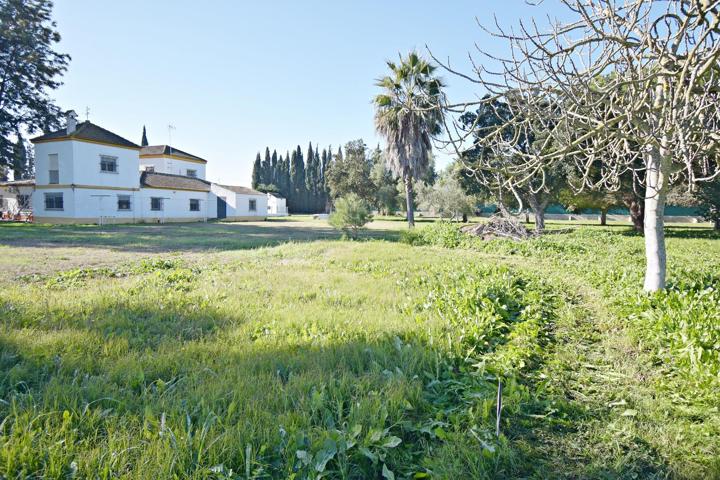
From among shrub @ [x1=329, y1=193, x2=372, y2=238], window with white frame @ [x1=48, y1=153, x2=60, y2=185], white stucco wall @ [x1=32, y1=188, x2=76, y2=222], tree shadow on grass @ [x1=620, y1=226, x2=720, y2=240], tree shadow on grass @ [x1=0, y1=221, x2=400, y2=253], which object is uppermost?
window with white frame @ [x1=48, y1=153, x2=60, y2=185]

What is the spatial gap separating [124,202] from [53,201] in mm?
4309

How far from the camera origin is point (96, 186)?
27.2 m

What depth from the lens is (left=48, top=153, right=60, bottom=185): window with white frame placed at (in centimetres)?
2647

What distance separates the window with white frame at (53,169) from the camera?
26469mm

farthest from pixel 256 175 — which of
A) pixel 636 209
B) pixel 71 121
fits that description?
pixel 636 209

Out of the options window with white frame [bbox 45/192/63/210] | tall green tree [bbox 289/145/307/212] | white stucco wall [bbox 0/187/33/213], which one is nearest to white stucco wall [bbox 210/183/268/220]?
window with white frame [bbox 45/192/63/210]

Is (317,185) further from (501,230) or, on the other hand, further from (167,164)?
(501,230)

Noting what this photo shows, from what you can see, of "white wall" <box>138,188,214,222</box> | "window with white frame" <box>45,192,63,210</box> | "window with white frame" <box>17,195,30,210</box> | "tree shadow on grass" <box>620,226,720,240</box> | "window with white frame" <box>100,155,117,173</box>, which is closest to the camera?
"tree shadow on grass" <box>620,226,720,240</box>

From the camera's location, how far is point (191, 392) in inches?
108

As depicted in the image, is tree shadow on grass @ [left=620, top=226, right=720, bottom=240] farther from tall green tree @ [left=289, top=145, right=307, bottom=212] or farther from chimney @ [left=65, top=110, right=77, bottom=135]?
tall green tree @ [left=289, top=145, right=307, bottom=212]

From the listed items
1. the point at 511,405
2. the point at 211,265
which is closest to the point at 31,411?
the point at 511,405

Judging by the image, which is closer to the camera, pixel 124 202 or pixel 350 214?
pixel 350 214

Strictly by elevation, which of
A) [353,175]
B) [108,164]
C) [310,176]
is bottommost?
[108,164]

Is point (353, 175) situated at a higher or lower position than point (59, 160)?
higher
